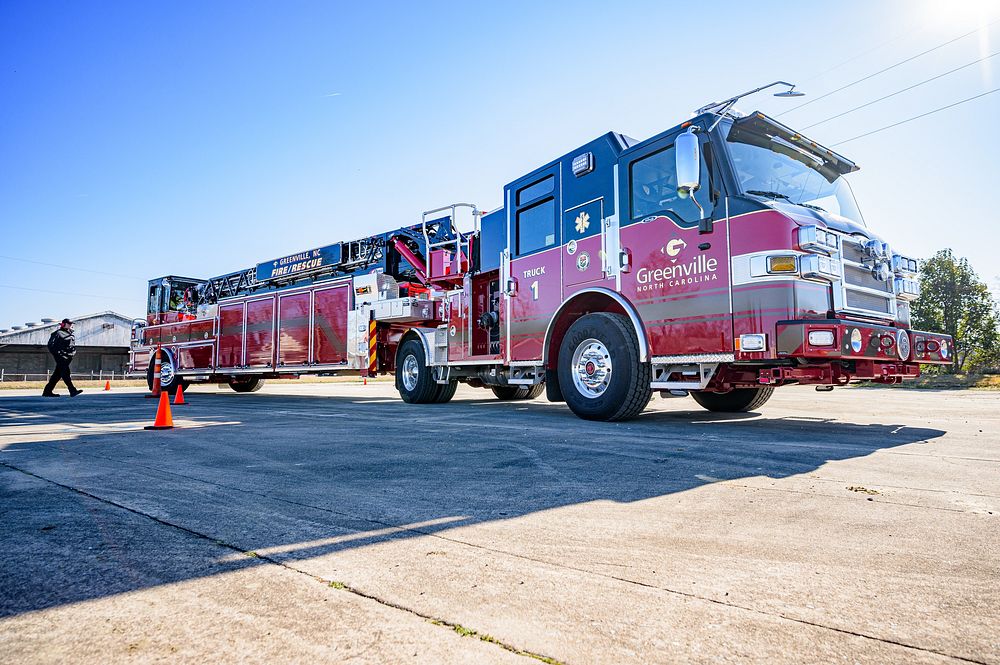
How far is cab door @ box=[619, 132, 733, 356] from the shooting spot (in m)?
5.58

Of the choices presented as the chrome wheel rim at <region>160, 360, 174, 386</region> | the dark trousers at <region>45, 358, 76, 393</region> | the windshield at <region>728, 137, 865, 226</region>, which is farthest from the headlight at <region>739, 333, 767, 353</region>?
the chrome wheel rim at <region>160, 360, 174, 386</region>

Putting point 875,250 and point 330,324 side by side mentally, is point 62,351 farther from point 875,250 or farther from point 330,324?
point 875,250

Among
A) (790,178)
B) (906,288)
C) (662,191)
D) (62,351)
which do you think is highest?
(790,178)

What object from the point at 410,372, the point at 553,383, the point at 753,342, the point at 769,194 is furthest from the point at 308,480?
the point at 410,372

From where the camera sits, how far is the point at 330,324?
480 inches

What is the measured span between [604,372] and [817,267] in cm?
232

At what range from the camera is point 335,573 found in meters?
1.83

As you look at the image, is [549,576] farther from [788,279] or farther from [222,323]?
[222,323]

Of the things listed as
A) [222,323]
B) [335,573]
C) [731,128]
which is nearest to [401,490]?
[335,573]

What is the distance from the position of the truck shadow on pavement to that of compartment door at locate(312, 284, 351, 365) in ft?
18.1

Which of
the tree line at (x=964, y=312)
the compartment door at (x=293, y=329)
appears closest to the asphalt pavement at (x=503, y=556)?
the compartment door at (x=293, y=329)

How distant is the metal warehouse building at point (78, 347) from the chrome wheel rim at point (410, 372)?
35.8 meters

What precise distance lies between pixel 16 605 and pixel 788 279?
5.24 meters

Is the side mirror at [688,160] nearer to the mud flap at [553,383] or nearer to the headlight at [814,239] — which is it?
the headlight at [814,239]
